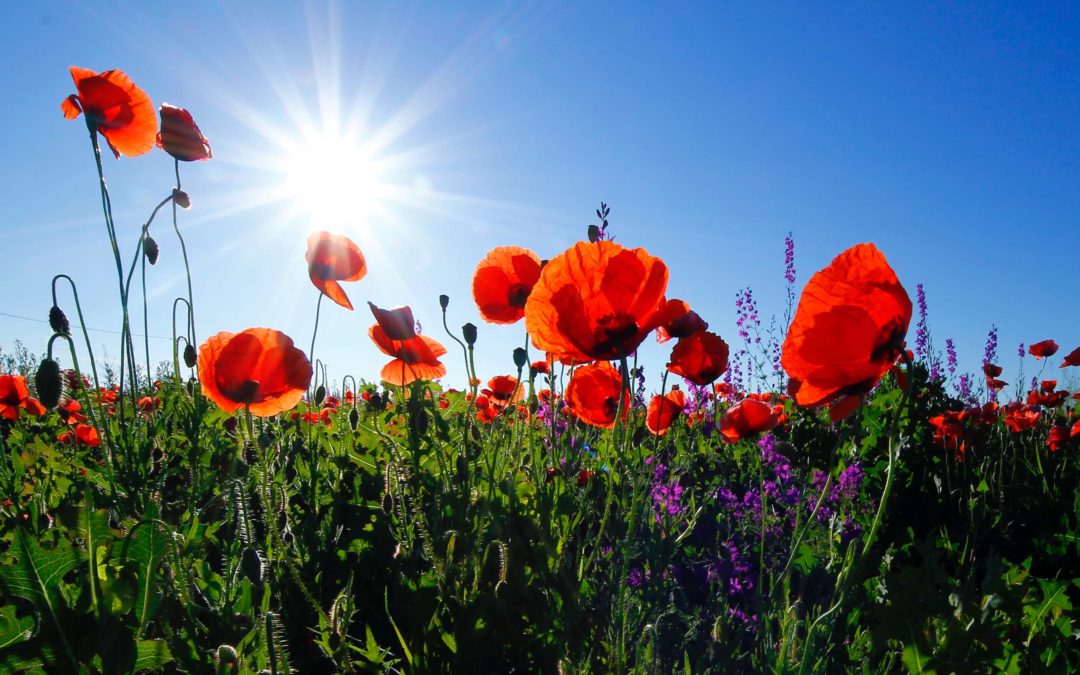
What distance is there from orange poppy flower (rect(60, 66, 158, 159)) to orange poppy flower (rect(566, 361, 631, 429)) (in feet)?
5.43

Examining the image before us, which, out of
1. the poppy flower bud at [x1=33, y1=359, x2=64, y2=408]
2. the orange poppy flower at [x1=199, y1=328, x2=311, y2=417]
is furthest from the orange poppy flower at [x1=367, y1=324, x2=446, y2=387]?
the poppy flower bud at [x1=33, y1=359, x2=64, y2=408]

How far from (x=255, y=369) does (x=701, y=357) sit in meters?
1.25

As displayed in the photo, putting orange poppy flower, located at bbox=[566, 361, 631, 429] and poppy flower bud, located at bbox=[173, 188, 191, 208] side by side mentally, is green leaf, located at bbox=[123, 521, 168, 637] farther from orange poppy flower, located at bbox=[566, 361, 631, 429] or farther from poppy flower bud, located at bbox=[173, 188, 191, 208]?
poppy flower bud, located at bbox=[173, 188, 191, 208]

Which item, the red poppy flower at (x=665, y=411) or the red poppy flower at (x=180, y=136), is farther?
the red poppy flower at (x=665, y=411)

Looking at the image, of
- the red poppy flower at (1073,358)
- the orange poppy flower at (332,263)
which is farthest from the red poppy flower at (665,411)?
the red poppy flower at (1073,358)

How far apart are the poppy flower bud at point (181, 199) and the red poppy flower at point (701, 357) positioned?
1.72m

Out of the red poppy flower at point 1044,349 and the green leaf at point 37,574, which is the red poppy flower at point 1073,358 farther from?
the green leaf at point 37,574

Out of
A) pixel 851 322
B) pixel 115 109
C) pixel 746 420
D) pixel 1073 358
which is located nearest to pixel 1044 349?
pixel 1073 358

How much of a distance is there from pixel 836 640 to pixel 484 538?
1.08m

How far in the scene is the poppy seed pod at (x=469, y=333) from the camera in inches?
82.3

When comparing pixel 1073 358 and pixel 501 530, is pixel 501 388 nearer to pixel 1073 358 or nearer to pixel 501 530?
pixel 501 530

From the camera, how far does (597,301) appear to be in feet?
4.50

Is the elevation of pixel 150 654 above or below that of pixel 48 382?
below

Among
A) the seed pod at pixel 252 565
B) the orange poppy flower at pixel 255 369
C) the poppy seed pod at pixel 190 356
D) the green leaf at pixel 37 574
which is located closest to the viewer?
the green leaf at pixel 37 574
